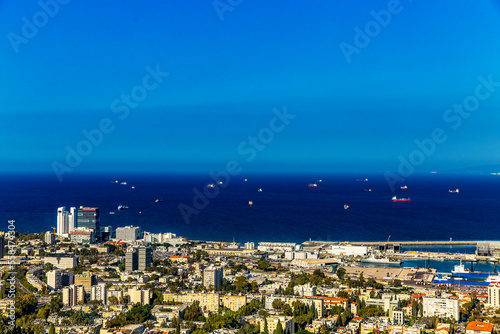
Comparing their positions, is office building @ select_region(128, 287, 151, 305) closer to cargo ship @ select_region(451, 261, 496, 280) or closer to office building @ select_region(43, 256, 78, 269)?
office building @ select_region(43, 256, 78, 269)

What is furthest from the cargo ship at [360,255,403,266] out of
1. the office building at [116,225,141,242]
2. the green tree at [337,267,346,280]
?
the office building at [116,225,141,242]

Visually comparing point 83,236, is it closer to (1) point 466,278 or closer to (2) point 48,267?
(2) point 48,267

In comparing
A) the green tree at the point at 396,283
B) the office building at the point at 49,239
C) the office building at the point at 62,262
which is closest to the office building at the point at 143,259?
the office building at the point at 62,262

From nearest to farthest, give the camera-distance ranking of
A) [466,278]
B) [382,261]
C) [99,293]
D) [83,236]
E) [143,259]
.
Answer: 1. [99,293]
2. [466,278]
3. [143,259]
4. [382,261]
5. [83,236]

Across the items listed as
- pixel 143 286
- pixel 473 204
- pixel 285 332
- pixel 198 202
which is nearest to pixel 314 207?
pixel 198 202

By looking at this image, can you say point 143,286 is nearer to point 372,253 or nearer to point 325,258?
point 325,258

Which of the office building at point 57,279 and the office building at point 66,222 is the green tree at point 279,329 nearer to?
the office building at point 57,279

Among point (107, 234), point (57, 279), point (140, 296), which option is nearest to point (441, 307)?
point (140, 296)
